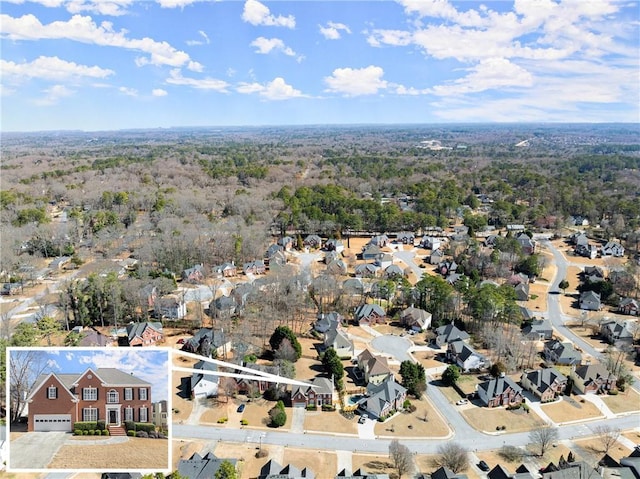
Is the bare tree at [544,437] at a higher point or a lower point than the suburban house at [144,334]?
lower

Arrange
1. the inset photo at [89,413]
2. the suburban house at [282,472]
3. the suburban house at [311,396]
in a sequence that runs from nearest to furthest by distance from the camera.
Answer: the inset photo at [89,413] → the suburban house at [282,472] → the suburban house at [311,396]

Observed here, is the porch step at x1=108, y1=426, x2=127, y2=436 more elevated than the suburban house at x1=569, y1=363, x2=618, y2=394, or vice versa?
the porch step at x1=108, y1=426, x2=127, y2=436

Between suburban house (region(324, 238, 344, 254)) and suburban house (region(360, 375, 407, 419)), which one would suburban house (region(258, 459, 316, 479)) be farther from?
suburban house (region(324, 238, 344, 254))

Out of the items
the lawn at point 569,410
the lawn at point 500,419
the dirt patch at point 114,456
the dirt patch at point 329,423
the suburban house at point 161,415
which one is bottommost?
the lawn at point 569,410

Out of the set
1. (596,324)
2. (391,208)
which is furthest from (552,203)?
(596,324)

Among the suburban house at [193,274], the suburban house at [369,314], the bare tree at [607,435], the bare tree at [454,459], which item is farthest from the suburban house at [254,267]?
the bare tree at [607,435]

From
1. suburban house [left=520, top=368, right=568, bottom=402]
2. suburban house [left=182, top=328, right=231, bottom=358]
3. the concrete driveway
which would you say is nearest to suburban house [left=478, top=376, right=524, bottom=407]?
suburban house [left=520, top=368, right=568, bottom=402]

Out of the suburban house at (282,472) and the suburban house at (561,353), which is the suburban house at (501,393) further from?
the suburban house at (282,472)
